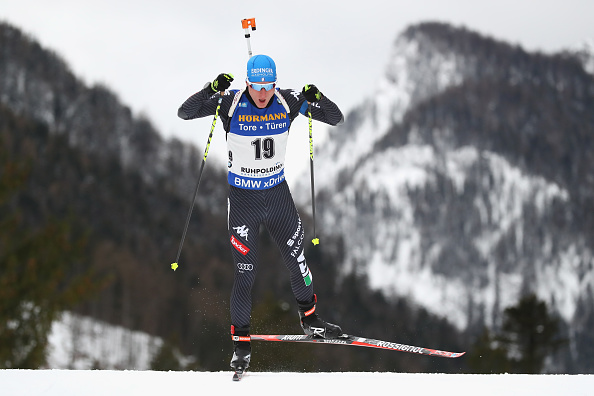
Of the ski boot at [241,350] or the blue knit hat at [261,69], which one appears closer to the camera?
the blue knit hat at [261,69]

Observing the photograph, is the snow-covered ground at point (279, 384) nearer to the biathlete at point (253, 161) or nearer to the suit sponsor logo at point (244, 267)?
the biathlete at point (253, 161)

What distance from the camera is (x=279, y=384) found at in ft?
17.1

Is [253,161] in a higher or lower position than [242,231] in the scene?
higher

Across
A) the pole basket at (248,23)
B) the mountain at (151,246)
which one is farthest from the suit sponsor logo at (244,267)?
the mountain at (151,246)

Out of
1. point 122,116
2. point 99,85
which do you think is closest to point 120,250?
point 122,116

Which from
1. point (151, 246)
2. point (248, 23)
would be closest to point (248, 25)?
point (248, 23)

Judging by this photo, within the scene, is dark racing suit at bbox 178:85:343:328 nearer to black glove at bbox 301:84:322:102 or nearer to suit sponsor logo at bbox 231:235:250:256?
suit sponsor logo at bbox 231:235:250:256

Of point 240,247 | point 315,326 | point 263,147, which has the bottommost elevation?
point 315,326

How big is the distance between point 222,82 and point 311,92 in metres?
0.86

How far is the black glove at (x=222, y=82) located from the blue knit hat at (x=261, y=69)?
205mm

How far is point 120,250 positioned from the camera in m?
78.2

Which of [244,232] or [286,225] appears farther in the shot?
[286,225]

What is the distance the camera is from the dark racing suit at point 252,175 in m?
5.55

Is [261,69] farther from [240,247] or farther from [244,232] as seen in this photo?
[240,247]
